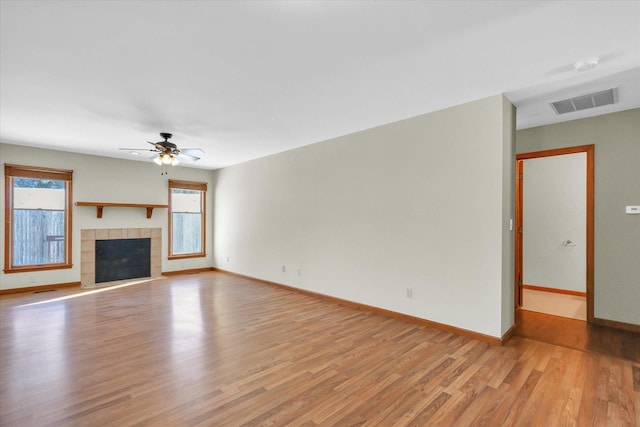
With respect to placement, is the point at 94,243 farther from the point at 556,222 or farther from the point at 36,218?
the point at 556,222

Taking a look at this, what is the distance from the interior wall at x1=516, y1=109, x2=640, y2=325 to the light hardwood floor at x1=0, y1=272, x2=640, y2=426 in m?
1.16

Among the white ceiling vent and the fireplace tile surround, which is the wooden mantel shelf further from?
the white ceiling vent

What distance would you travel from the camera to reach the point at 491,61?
8.52 ft

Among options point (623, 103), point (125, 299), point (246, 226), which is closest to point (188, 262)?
point (246, 226)

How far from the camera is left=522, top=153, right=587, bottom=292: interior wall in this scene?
5.21 meters

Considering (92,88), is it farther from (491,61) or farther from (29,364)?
(491,61)

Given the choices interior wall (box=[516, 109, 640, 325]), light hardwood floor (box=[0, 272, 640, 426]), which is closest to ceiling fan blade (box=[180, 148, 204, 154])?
light hardwood floor (box=[0, 272, 640, 426])

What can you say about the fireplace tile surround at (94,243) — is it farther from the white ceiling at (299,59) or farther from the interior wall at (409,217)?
the interior wall at (409,217)

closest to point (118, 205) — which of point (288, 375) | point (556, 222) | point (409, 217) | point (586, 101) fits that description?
point (288, 375)

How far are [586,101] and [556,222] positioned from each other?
9.10ft

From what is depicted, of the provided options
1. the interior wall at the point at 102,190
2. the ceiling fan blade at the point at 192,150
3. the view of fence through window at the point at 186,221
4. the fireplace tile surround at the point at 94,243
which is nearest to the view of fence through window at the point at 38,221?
the interior wall at the point at 102,190

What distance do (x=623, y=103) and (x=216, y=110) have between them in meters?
4.75

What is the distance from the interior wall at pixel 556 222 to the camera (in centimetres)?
521

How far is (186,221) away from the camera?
7.74 m
